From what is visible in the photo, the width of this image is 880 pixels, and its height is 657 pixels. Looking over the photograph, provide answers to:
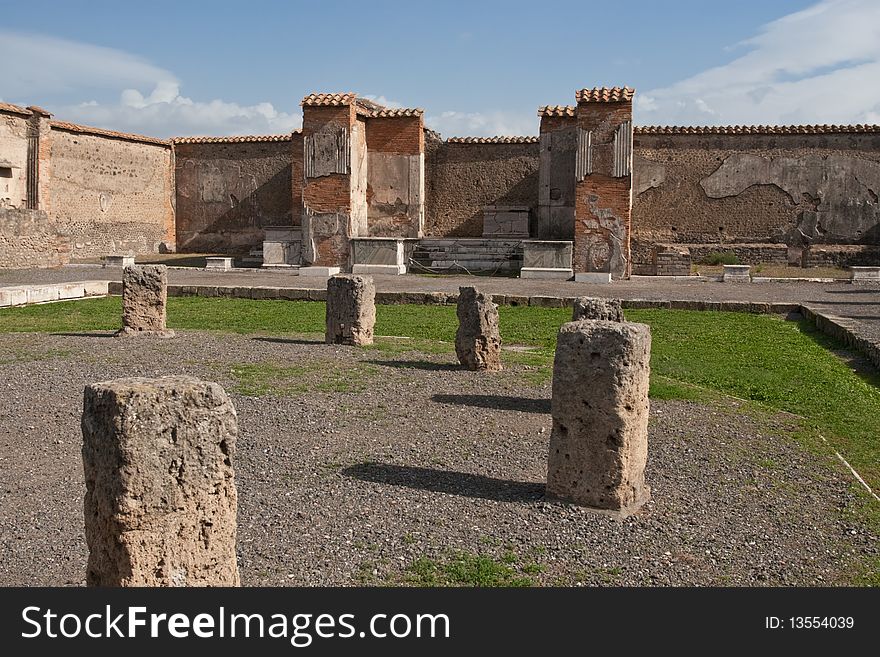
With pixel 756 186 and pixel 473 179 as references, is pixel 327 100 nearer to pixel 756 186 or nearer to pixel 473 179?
pixel 473 179

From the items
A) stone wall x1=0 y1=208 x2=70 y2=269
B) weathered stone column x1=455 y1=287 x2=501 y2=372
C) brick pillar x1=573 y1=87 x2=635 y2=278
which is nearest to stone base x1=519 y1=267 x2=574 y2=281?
brick pillar x1=573 y1=87 x2=635 y2=278

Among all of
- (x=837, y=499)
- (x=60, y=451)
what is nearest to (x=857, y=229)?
(x=837, y=499)

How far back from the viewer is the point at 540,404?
6.67 metres

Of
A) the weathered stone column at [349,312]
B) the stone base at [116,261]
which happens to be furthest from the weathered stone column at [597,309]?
the stone base at [116,261]

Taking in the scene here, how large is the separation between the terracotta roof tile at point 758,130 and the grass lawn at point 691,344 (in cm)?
1114

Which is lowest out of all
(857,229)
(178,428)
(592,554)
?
(592,554)

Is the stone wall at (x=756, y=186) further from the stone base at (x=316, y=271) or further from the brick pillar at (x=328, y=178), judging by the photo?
the stone base at (x=316, y=271)

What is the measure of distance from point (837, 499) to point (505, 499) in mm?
1662

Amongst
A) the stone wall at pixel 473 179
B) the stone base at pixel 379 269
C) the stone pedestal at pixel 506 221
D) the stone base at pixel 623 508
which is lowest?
the stone base at pixel 623 508

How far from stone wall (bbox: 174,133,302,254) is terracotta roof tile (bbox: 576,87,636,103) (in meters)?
9.07

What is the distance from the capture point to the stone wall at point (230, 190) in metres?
25.1

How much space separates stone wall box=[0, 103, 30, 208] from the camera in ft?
69.3

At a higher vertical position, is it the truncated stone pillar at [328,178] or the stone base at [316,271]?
the truncated stone pillar at [328,178]

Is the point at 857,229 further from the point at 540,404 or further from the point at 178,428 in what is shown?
the point at 178,428
